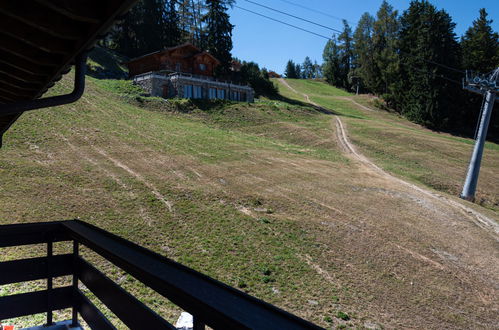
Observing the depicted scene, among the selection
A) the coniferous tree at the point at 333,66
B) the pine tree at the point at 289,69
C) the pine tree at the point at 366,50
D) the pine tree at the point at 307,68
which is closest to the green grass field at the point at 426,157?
the pine tree at the point at 366,50

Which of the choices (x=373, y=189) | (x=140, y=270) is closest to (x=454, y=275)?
(x=373, y=189)

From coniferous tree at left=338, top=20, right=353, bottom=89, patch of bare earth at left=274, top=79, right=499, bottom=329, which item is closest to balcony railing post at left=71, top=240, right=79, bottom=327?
patch of bare earth at left=274, top=79, right=499, bottom=329

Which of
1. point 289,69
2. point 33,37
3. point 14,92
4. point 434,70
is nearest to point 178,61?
point 434,70

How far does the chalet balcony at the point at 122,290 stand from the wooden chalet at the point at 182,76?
36999mm

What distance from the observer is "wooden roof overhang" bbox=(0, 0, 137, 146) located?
221 centimetres

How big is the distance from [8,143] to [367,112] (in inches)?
1978

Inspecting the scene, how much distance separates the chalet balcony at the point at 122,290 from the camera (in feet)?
4.28

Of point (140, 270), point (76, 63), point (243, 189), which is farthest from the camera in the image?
point (243, 189)

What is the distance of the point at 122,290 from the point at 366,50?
73445 mm

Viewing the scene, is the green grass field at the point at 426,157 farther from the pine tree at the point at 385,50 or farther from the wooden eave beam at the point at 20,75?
the wooden eave beam at the point at 20,75

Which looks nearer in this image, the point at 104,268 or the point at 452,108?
the point at 104,268

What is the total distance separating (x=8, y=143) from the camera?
715 inches

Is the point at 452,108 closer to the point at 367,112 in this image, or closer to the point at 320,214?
the point at 367,112

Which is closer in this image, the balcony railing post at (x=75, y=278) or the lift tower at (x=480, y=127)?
the balcony railing post at (x=75, y=278)
